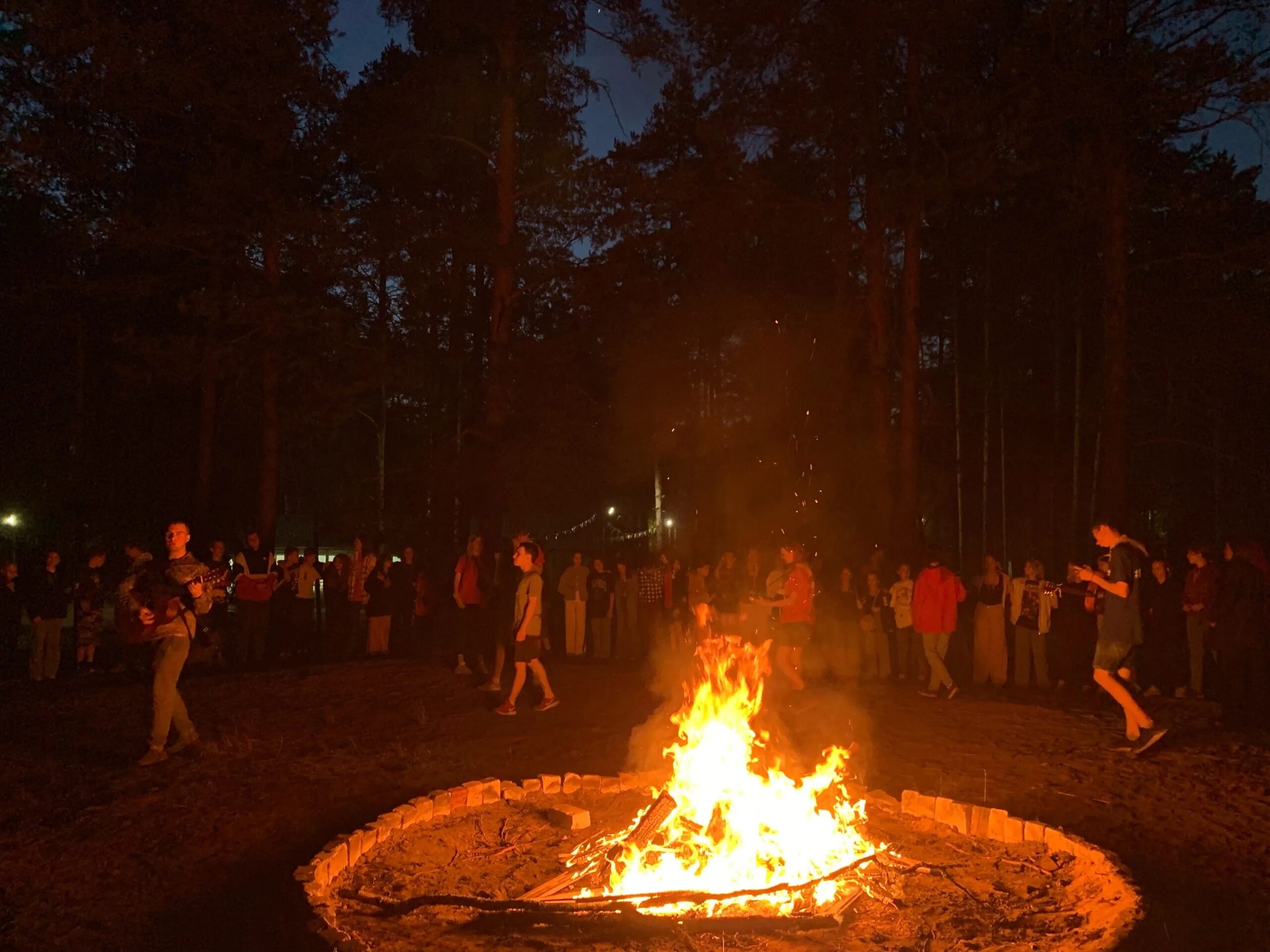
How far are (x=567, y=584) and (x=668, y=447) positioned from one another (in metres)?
9.09

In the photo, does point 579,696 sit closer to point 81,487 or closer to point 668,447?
point 668,447

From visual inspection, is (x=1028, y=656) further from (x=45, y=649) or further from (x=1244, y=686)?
(x=45, y=649)

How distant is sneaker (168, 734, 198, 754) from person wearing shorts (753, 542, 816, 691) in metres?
6.55

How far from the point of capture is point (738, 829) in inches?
244

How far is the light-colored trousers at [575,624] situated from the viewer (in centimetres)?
1670

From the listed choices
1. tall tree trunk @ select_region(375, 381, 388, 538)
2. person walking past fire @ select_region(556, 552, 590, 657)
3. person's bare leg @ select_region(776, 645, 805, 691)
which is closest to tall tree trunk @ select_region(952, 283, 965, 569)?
person walking past fire @ select_region(556, 552, 590, 657)

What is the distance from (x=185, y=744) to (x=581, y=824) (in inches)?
155

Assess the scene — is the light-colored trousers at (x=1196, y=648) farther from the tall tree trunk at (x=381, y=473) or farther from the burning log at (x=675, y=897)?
the tall tree trunk at (x=381, y=473)

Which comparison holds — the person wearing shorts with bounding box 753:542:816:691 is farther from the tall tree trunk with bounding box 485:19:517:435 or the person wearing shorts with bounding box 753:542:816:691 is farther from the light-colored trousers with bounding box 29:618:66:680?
the light-colored trousers with bounding box 29:618:66:680

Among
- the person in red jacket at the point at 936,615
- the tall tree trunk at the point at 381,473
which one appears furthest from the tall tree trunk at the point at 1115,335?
the tall tree trunk at the point at 381,473

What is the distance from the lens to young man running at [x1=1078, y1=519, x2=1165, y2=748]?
870 cm

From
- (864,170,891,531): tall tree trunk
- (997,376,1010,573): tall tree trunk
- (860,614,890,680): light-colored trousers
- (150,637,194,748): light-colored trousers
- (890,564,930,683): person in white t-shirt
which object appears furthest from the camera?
(997,376,1010,573): tall tree trunk

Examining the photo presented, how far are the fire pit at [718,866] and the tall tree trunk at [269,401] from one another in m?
14.2

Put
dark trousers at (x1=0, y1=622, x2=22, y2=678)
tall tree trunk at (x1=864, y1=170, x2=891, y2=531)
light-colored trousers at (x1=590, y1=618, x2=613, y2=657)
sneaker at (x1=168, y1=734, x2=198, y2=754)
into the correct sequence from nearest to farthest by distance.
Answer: sneaker at (x1=168, y1=734, x2=198, y2=754)
dark trousers at (x1=0, y1=622, x2=22, y2=678)
light-colored trousers at (x1=590, y1=618, x2=613, y2=657)
tall tree trunk at (x1=864, y1=170, x2=891, y2=531)
